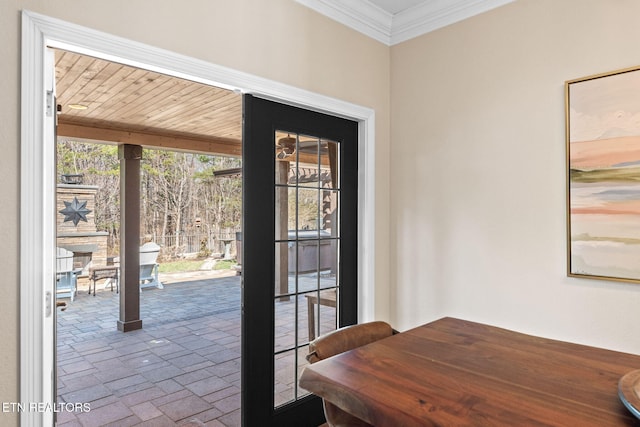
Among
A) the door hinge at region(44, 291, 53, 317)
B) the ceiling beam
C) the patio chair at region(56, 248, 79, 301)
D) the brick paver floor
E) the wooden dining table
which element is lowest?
the brick paver floor

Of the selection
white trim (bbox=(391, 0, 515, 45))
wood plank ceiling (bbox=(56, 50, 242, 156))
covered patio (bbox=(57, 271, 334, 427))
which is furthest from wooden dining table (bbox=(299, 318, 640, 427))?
wood plank ceiling (bbox=(56, 50, 242, 156))

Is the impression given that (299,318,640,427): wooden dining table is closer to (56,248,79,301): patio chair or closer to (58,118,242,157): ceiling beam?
(58,118,242,157): ceiling beam

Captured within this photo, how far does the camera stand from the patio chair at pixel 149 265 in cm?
729

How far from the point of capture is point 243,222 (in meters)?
2.23

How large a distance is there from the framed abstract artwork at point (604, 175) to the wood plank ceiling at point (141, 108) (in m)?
2.64

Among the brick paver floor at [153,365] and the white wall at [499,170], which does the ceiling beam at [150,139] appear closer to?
the brick paver floor at [153,365]

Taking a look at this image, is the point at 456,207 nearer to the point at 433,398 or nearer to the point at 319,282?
the point at 319,282

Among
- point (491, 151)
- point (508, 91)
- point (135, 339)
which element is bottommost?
point (135, 339)

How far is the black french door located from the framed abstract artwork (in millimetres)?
1332

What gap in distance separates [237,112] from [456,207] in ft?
8.99

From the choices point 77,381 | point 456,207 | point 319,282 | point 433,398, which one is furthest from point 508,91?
point 77,381

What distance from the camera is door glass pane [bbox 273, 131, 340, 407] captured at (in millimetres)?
2414

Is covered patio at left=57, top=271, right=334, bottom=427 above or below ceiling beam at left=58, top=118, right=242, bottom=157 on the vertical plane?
below

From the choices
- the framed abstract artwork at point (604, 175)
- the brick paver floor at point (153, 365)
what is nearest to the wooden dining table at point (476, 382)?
the framed abstract artwork at point (604, 175)
